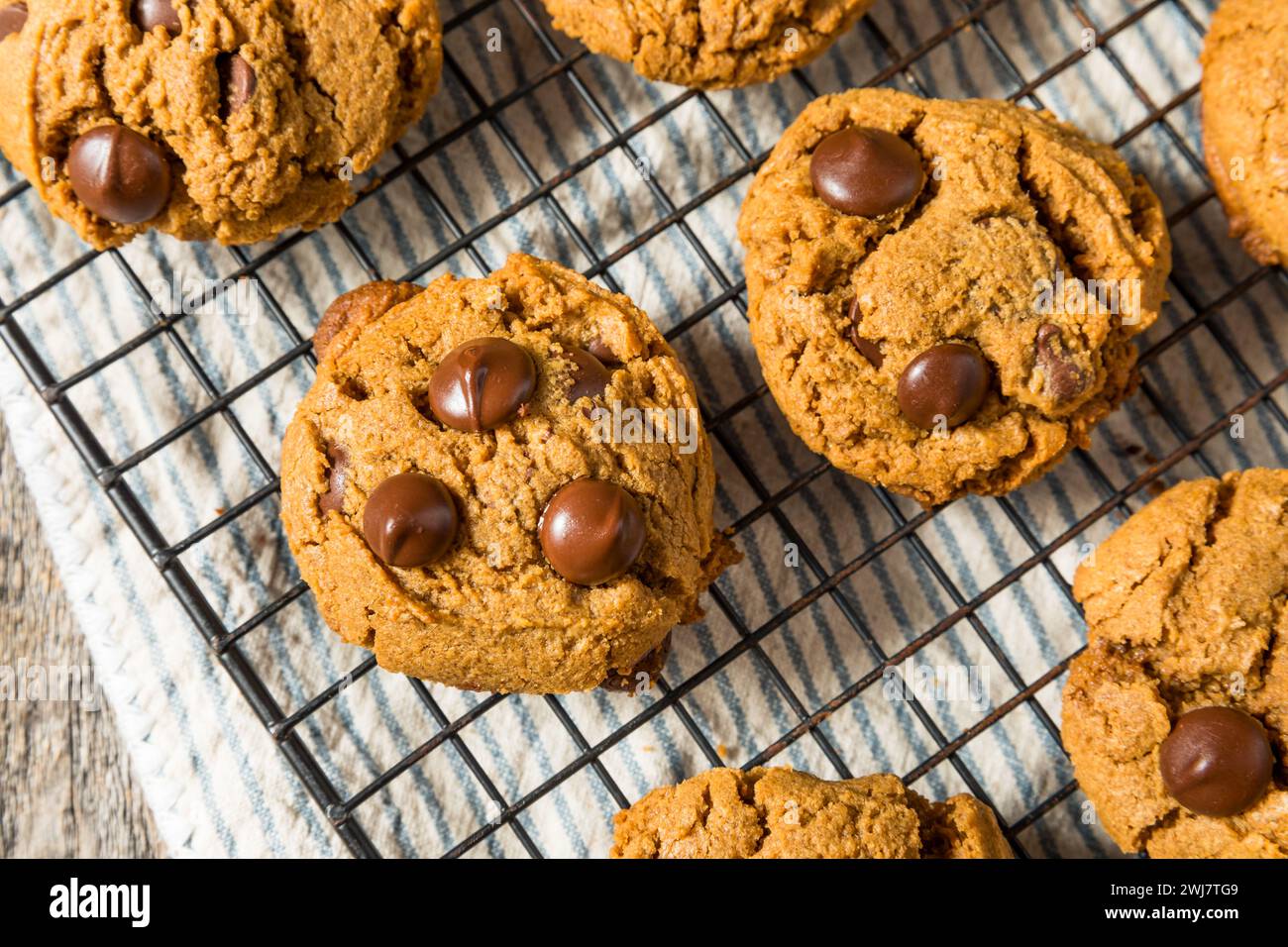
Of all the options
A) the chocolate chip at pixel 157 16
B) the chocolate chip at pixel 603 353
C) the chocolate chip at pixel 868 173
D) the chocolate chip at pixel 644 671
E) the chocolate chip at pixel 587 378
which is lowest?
the chocolate chip at pixel 644 671

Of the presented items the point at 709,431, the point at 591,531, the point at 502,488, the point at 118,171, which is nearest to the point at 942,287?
the point at 709,431

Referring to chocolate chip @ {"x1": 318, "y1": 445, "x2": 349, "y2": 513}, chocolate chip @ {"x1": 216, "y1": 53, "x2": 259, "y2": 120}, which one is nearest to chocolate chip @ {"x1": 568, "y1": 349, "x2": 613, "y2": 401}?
chocolate chip @ {"x1": 318, "y1": 445, "x2": 349, "y2": 513}

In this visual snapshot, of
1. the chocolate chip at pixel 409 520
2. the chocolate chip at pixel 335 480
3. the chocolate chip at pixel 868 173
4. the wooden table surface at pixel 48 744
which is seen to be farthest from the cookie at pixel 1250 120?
the wooden table surface at pixel 48 744

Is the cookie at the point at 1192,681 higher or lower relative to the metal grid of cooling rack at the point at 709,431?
lower

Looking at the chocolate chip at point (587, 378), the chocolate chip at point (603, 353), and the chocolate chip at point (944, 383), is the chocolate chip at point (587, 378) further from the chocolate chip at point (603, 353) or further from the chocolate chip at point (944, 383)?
the chocolate chip at point (944, 383)

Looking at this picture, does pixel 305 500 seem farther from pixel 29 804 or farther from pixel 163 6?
pixel 29 804

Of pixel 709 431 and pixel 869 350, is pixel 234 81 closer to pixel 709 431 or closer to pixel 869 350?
pixel 709 431

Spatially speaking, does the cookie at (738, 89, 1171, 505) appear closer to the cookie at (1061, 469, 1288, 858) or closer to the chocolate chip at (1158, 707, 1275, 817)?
the cookie at (1061, 469, 1288, 858)
